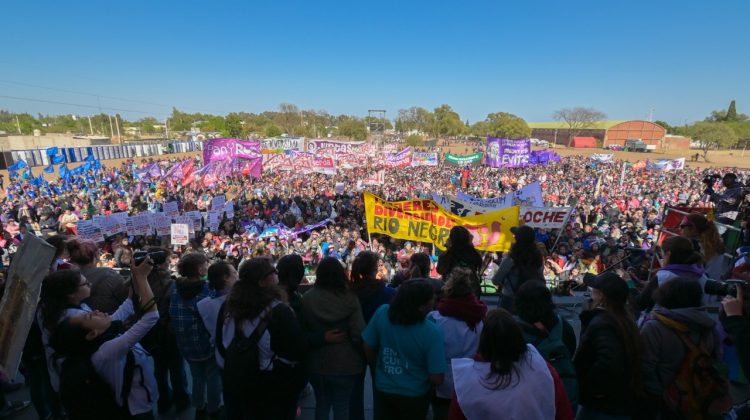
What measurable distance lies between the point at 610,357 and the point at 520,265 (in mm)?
1226

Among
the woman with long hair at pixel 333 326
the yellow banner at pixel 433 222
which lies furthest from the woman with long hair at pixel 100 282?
the yellow banner at pixel 433 222

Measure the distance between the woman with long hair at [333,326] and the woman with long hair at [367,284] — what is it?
0.83 feet

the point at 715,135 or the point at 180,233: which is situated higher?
the point at 715,135

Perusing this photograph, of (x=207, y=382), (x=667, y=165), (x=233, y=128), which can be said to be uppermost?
(x=233, y=128)

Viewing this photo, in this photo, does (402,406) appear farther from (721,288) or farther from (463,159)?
(463,159)

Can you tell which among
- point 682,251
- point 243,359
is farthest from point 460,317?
point 682,251

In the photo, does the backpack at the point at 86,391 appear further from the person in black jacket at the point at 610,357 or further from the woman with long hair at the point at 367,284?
the person in black jacket at the point at 610,357

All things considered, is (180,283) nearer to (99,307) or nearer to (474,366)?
(99,307)

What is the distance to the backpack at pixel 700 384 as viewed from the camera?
6.30 feet

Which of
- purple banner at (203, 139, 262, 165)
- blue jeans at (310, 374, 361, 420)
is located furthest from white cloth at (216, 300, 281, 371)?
purple banner at (203, 139, 262, 165)

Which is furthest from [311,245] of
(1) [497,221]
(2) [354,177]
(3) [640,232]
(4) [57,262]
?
(2) [354,177]

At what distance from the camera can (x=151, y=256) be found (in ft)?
7.70

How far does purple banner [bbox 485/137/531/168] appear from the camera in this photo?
25.3 meters

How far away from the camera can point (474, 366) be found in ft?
5.29
